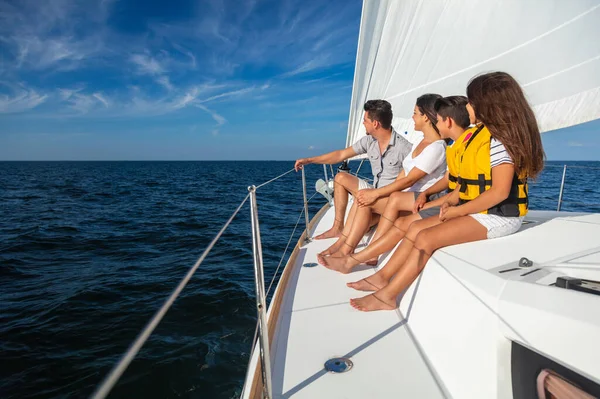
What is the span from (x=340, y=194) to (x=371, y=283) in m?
1.20

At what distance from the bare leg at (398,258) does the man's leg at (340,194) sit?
1.06 metres

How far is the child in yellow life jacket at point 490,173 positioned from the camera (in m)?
1.60

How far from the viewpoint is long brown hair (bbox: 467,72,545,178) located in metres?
1.59

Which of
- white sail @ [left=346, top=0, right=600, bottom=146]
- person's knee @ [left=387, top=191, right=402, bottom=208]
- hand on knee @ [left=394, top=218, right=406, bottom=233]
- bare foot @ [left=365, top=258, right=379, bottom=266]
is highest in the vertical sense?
white sail @ [left=346, top=0, right=600, bottom=146]

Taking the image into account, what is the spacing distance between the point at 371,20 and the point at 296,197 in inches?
372

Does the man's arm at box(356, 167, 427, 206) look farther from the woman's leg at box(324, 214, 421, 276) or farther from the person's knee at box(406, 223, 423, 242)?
the person's knee at box(406, 223, 423, 242)

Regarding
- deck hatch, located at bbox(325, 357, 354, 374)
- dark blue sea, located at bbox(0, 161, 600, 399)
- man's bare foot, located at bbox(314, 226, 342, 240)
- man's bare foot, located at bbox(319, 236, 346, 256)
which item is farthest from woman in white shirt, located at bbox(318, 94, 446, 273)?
dark blue sea, located at bbox(0, 161, 600, 399)

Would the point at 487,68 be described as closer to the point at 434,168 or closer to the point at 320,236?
the point at 434,168

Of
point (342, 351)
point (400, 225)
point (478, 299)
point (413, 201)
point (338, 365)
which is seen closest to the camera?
→ point (478, 299)

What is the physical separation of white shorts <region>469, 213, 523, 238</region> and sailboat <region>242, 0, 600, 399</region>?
57 mm

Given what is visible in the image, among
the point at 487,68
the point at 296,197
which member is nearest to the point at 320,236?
the point at 487,68

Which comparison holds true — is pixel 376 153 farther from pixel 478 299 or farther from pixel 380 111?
pixel 478 299

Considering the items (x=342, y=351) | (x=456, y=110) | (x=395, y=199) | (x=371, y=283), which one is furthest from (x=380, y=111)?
(x=342, y=351)

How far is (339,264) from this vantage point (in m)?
2.48
